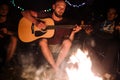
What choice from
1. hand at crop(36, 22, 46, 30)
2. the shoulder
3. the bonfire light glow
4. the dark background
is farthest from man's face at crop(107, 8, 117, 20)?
hand at crop(36, 22, 46, 30)

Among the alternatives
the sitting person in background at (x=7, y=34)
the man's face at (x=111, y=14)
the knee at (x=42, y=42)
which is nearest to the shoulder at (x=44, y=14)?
the knee at (x=42, y=42)

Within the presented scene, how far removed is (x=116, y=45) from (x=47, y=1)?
110 inches

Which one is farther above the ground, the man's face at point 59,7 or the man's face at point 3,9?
the man's face at point 3,9

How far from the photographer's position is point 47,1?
8.48 meters

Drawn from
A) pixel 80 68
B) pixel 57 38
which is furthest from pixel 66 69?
pixel 57 38

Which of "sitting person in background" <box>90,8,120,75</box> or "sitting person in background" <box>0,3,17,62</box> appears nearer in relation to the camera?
"sitting person in background" <box>0,3,17,62</box>

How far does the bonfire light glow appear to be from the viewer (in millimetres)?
8047

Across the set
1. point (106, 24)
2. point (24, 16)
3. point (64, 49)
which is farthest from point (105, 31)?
point (24, 16)

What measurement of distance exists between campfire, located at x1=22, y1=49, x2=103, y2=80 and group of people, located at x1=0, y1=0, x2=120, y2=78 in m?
0.22

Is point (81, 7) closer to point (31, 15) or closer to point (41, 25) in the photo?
point (41, 25)

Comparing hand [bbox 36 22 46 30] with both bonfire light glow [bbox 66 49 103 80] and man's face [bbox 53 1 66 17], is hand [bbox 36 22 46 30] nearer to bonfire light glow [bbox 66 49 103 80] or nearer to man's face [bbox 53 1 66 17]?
man's face [bbox 53 1 66 17]

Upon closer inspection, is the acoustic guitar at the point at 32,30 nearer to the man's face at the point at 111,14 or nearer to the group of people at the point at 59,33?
the group of people at the point at 59,33

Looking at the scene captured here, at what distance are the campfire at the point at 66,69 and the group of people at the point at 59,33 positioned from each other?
215 mm

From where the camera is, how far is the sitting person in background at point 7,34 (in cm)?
809
